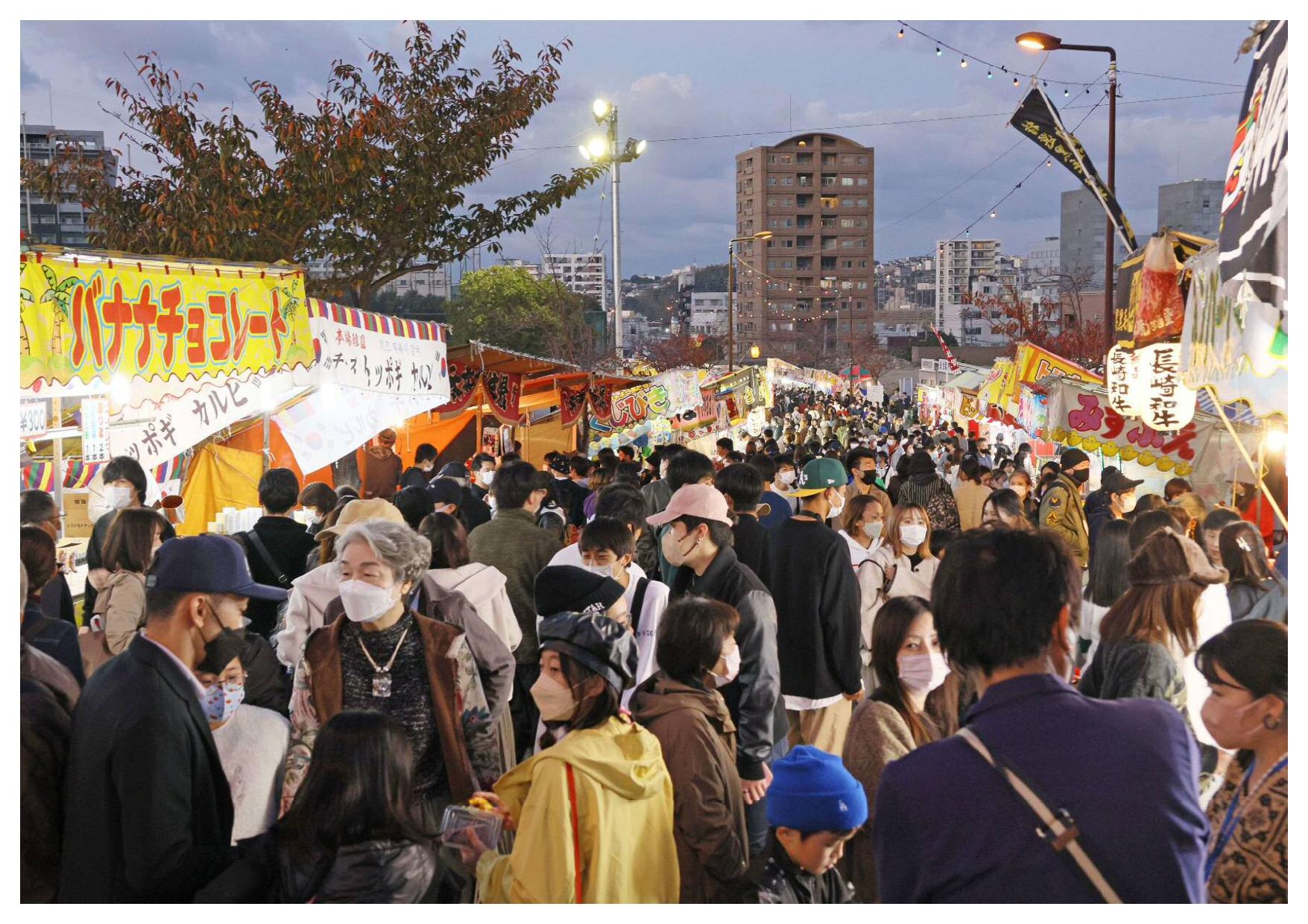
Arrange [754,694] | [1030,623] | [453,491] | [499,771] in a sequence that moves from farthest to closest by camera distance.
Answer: [453,491], [754,694], [499,771], [1030,623]

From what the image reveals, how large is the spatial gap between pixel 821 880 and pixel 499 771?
1388 millimetres

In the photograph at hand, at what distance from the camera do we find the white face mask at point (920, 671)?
146 inches

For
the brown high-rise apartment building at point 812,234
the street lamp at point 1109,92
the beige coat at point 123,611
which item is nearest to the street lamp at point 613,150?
the street lamp at point 1109,92

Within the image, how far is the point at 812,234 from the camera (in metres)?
108

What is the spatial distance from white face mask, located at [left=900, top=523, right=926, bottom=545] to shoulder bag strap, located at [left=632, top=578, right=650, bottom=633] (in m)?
2.23

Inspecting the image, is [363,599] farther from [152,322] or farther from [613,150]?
[613,150]

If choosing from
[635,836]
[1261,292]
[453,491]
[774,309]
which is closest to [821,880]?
[635,836]

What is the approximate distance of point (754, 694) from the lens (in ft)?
14.2

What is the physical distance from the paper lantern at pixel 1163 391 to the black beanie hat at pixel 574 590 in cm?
598

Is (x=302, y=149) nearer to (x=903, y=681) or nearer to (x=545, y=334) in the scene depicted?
(x=903, y=681)

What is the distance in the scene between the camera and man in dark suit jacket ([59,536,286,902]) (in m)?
2.73

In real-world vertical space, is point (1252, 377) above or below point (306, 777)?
above

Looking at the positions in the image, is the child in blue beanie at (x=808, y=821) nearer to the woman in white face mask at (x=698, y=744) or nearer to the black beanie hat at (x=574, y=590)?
the woman in white face mask at (x=698, y=744)

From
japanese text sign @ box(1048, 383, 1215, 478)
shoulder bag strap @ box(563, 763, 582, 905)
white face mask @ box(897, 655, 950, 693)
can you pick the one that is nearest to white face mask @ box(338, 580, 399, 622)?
shoulder bag strap @ box(563, 763, 582, 905)
